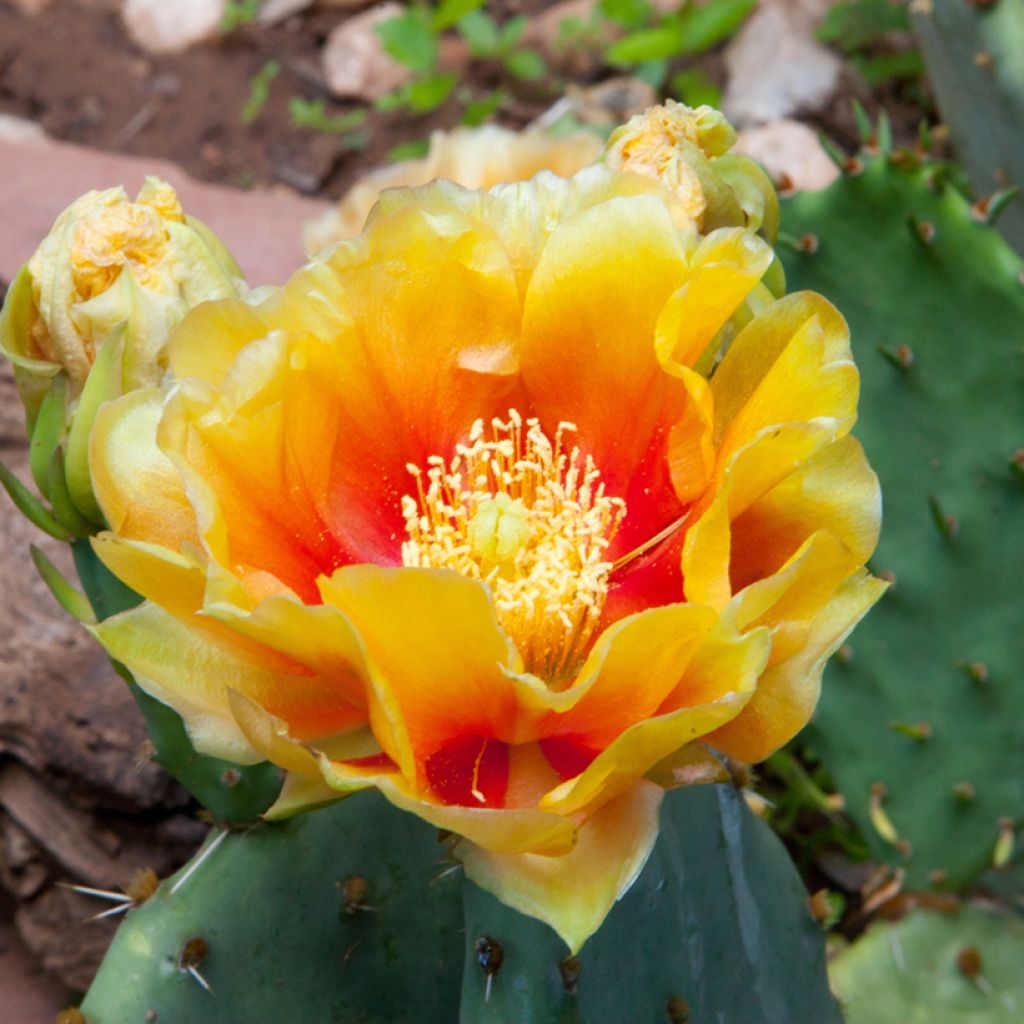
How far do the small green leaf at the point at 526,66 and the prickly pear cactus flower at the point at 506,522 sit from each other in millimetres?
2084

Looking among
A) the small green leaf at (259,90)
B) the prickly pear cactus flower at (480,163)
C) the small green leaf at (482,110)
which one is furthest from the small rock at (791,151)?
the prickly pear cactus flower at (480,163)

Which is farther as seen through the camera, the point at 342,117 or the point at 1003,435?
the point at 342,117

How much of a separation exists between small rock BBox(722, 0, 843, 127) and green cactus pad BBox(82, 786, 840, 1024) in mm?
1936

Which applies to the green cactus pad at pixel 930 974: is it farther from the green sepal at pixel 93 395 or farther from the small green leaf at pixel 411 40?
the small green leaf at pixel 411 40

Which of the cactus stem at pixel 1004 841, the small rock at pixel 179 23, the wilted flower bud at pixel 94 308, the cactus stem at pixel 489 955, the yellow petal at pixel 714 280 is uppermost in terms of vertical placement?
the wilted flower bud at pixel 94 308

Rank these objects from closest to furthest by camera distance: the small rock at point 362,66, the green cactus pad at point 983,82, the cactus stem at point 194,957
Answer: the cactus stem at point 194,957 → the green cactus pad at point 983,82 → the small rock at point 362,66

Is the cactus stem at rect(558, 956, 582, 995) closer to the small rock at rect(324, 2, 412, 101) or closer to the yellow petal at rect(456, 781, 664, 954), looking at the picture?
the yellow petal at rect(456, 781, 664, 954)

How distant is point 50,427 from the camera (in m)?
0.80

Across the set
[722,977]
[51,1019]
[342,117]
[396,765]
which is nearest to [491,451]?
[396,765]

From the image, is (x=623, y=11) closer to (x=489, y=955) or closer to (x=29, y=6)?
(x=29, y=6)

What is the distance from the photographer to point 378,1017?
97 cm

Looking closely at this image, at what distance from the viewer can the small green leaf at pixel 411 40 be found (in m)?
2.64

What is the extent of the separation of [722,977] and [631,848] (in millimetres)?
315

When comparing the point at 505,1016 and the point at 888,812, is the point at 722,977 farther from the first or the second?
the point at 888,812
